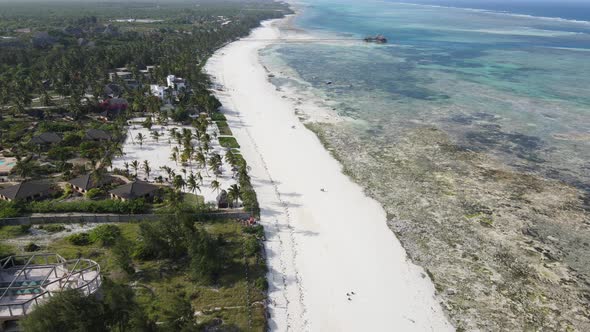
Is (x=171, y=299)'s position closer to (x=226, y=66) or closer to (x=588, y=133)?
(x=588, y=133)

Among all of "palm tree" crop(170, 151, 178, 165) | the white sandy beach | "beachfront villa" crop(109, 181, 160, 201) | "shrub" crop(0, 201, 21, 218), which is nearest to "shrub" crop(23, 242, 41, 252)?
"shrub" crop(0, 201, 21, 218)

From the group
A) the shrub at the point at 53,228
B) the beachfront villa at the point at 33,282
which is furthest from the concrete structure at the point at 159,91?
the beachfront villa at the point at 33,282

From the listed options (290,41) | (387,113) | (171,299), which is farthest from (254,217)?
(290,41)

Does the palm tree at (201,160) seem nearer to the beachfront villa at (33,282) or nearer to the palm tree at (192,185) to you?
the palm tree at (192,185)

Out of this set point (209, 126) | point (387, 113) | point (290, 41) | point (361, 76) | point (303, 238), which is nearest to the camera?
point (303, 238)

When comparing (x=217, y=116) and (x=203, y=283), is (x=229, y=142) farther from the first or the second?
(x=203, y=283)

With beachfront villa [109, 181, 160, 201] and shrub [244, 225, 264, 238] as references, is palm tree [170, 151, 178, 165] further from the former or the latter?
shrub [244, 225, 264, 238]

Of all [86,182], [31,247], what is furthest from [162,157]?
[31,247]
